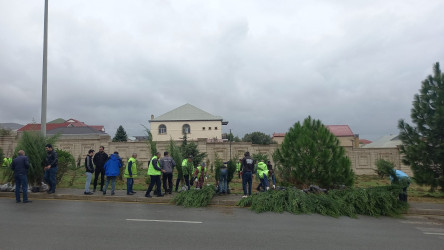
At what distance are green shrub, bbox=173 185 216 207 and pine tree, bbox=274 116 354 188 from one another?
3.69 m

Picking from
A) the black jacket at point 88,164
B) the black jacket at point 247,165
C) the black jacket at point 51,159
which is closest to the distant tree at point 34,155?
the black jacket at point 51,159

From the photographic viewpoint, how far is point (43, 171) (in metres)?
12.3

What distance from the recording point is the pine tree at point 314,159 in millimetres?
12344

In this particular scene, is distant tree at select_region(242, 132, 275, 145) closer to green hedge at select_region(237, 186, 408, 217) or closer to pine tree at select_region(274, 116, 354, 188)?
pine tree at select_region(274, 116, 354, 188)

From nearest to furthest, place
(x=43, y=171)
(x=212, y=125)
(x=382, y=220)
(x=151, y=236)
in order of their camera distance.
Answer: (x=151, y=236), (x=382, y=220), (x=43, y=171), (x=212, y=125)

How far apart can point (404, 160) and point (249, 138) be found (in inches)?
2383

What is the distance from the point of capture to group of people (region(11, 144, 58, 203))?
1020cm

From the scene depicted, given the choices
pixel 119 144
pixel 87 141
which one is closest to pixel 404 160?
pixel 119 144

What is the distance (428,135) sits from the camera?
13.8m

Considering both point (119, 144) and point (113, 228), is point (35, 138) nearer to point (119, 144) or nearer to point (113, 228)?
point (113, 228)

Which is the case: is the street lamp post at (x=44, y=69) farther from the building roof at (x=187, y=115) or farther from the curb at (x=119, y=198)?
the building roof at (x=187, y=115)

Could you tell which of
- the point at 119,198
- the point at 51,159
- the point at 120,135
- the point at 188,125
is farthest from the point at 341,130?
the point at 51,159

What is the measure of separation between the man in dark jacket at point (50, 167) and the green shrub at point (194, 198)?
4555 millimetres

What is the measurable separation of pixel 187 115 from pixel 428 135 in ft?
209
